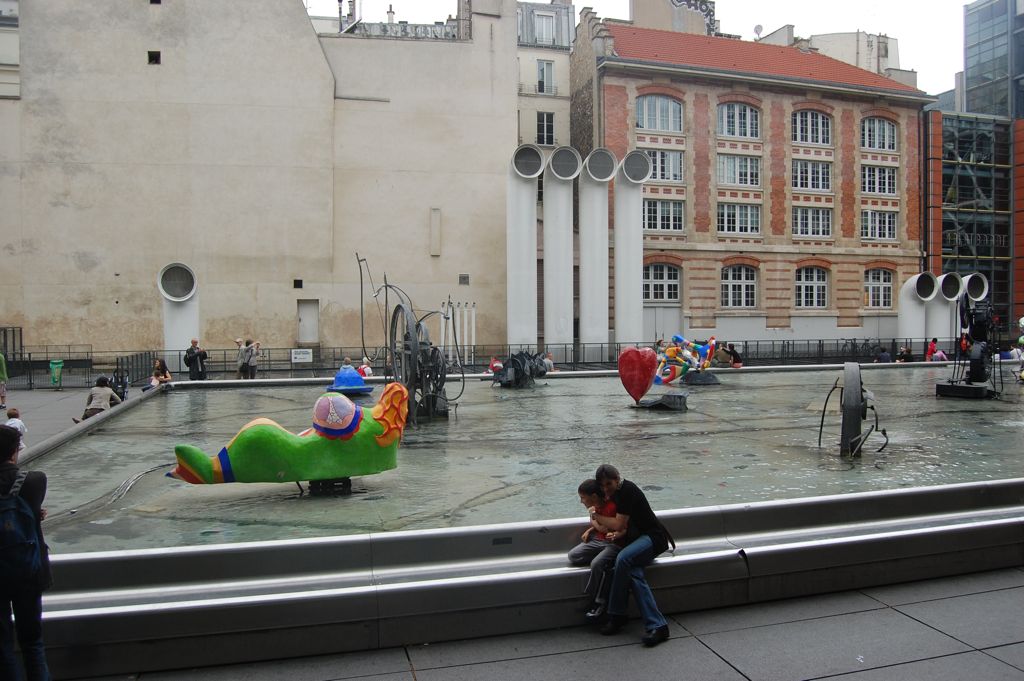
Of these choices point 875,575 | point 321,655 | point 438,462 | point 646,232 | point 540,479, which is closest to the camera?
point 321,655

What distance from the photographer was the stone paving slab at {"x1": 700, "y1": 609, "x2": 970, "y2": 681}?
5.61 meters

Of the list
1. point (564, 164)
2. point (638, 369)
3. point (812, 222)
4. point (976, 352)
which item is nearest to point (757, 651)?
point (638, 369)

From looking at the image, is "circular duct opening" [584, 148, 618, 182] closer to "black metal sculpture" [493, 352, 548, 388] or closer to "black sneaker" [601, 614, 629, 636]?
"black metal sculpture" [493, 352, 548, 388]

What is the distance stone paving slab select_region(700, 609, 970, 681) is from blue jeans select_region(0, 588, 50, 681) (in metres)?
4.46

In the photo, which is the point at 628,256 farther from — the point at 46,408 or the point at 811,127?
the point at 46,408

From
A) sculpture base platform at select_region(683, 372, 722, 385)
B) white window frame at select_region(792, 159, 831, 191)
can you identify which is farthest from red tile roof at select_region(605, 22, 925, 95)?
sculpture base platform at select_region(683, 372, 722, 385)

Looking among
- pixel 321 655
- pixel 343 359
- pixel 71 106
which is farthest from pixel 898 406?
Answer: pixel 71 106

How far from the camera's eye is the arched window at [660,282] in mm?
45562

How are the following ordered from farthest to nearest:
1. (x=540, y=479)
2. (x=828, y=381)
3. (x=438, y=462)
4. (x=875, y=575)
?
(x=828, y=381), (x=438, y=462), (x=540, y=479), (x=875, y=575)

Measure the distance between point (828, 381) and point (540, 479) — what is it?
52.6ft

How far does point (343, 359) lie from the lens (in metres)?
39.5

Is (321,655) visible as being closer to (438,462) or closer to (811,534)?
(811,534)

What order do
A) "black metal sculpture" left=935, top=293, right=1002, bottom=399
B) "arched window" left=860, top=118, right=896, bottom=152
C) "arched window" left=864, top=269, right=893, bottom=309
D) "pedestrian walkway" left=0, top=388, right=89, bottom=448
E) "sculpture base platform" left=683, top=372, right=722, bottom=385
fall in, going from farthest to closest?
"arched window" left=864, top=269, right=893, bottom=309 → "arched window" left=860, top=118, right=896, bottom=152 → "sculpture base platform" left=683, top=372, right=722, bottom=385 → "pedestrian walkway" left=0, top=388, right=89, bottom=448 → "black metal sculpture" left=935, top=293, right=1002, bottom=399

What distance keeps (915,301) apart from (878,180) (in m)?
8.67
